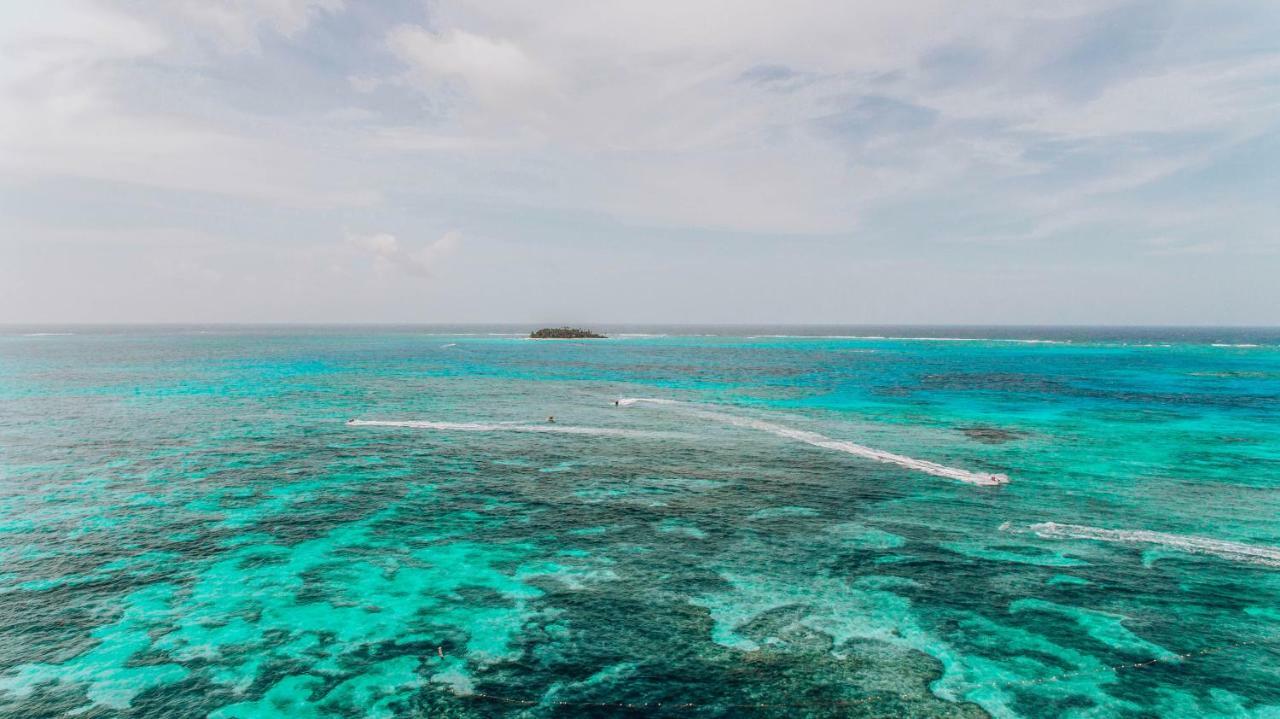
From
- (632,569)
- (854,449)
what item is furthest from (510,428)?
(632,569)

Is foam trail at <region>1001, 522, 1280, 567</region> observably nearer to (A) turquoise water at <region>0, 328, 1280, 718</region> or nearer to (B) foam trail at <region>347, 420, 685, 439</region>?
(A) turquoise water at <region>0, 328, 1280, 718</region>

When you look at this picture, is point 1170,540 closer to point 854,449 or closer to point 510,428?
point 854,449

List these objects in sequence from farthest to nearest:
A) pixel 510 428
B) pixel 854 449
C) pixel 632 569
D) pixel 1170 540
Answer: pixel 510 428 → pixel 854 449 → pixel 1170 540 → pixel 632 569

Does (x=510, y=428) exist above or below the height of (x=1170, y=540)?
above

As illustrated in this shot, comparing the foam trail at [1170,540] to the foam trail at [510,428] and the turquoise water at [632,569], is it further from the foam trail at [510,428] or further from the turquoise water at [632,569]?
the foam trail at [510,428]

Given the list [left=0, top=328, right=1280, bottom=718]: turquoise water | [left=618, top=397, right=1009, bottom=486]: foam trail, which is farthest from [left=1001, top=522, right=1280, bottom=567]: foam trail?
[left=618, top=397, right=1009, bottom=486]: foam trail

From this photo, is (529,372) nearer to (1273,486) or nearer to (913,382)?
(913,382)

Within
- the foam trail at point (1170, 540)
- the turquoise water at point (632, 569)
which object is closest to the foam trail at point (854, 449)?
the turquoise water at point (632, 569)
